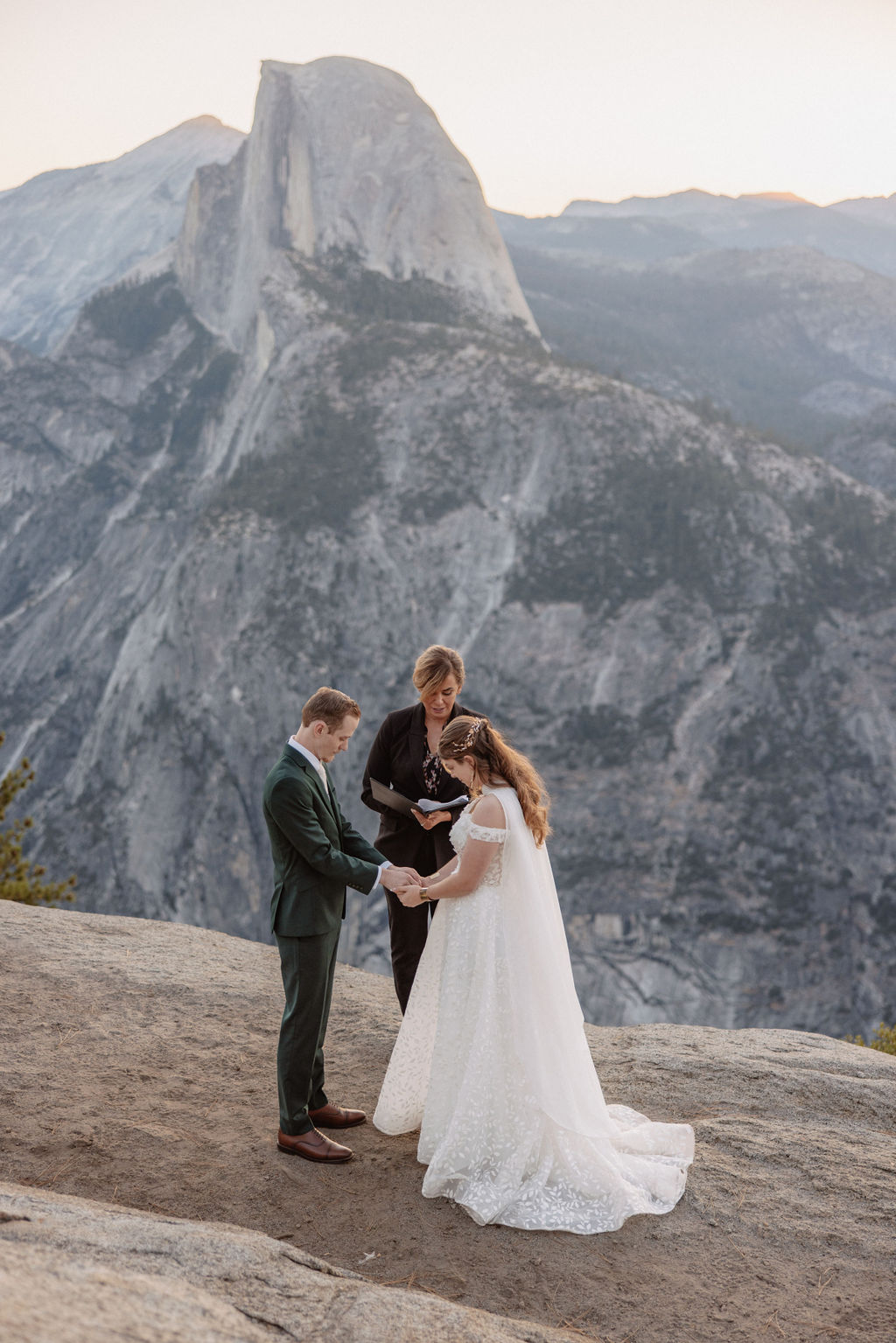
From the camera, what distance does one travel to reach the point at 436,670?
5.36 m

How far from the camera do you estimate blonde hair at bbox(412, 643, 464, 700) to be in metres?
5.36

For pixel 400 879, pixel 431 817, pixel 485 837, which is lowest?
pixel 400 879

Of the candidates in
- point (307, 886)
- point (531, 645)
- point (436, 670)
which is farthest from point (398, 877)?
point (531, 645)

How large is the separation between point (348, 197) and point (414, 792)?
148 feet

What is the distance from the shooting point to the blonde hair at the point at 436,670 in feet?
17.6

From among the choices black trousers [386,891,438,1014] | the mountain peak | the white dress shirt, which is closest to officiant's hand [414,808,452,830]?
black trousers [386,891,438,1014]

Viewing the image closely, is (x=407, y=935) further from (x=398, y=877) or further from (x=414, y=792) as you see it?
(x=398, y=877)

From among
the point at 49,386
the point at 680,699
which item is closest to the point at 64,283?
the point at 49,386

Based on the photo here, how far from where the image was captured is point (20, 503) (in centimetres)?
4666

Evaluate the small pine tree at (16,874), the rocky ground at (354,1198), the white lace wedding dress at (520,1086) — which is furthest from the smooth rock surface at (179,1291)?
the small pine tree at (16,874)

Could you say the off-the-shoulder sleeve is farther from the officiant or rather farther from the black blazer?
the black blazer

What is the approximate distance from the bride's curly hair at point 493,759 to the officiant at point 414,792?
1.03 meters

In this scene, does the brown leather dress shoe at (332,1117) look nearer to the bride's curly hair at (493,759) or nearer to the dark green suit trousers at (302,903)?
the dark green suit trousers at (302,903)

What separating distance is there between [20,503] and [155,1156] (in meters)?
47.4
